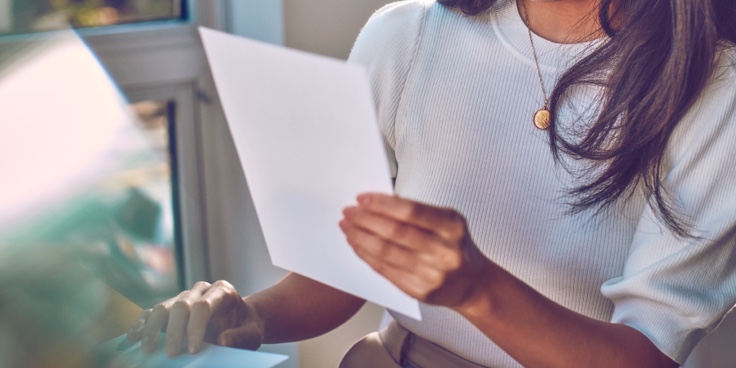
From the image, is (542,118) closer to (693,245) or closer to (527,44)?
(527,44)

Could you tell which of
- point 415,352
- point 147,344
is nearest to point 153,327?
point 147,344

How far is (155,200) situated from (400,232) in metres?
0.84

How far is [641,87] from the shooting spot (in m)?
0.90

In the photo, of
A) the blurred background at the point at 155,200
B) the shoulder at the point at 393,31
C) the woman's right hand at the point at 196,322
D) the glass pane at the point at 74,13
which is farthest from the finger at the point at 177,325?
the glass pane at the point at 74,13

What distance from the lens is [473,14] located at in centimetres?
106

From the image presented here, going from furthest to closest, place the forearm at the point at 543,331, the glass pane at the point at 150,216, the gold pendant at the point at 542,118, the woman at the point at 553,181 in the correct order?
the glass pane at the point at 150,216, the gold pendant at the point at 542,118, the woman at the point at 553,181, the forearm at the point at 543,331

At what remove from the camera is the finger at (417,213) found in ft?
2.03

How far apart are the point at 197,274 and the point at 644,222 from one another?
86 cm

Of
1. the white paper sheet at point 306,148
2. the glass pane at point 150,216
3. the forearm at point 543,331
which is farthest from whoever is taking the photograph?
the glass pane at point 150,216

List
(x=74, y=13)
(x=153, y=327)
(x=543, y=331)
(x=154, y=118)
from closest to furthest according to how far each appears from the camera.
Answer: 1. (x=543, y=331)
2. (x=153, y=327)
3. (x=74, y=13)
4. (x=154, y=118)

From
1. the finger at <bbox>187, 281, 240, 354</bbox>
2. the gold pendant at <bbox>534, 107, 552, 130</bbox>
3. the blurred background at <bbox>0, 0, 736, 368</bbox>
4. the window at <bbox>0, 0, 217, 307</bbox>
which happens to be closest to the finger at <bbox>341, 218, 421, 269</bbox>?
the finger at <bbox>187, 281, 240, 354</bbox>

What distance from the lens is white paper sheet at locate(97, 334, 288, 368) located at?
0.89m

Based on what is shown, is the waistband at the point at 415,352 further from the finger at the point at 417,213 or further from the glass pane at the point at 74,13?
the glass pane at the point at 74,13

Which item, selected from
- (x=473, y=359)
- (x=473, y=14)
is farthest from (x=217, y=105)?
(x=473, y=359)
